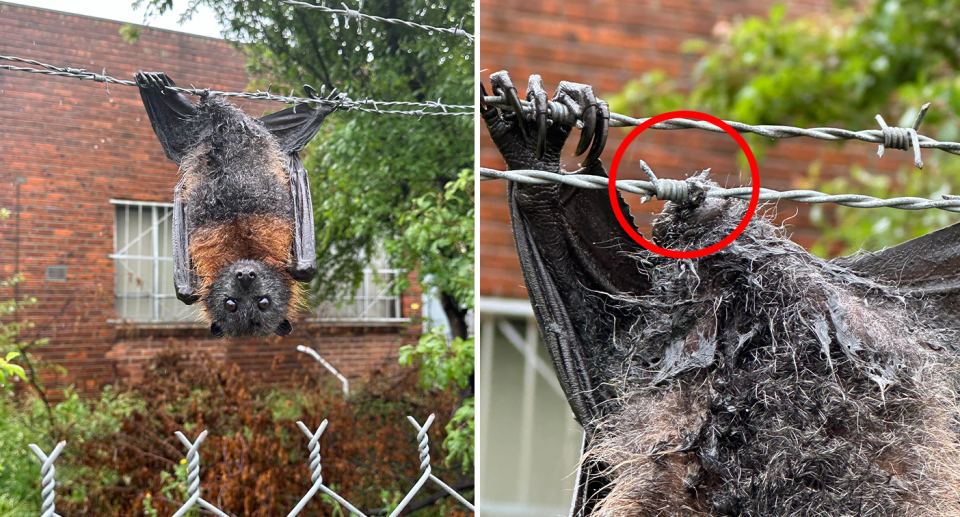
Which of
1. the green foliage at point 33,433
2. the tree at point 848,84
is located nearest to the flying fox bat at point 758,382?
the green foliage at point 33,433

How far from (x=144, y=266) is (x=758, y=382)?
0.78 meters

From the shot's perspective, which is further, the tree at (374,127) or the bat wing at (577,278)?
the tree at (374,127)

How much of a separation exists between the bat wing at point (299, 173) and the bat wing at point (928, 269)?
64 centimetres

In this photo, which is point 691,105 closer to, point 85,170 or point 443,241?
point 443,241

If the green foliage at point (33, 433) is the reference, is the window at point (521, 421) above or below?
below

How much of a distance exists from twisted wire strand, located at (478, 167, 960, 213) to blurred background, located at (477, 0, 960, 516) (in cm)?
127

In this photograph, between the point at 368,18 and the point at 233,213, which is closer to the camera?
the point at 233,213

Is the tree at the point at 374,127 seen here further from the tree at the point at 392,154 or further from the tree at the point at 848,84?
the tree at the point at 848,84

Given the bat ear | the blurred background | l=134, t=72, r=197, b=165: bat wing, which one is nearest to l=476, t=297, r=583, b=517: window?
the blurred background

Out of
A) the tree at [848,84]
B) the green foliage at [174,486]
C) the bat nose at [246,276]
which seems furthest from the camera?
the tree at [848,84]

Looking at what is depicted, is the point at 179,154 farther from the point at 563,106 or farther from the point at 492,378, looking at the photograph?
the point at 492,378

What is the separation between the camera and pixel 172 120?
763 millimetres

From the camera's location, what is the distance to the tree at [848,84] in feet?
6.01

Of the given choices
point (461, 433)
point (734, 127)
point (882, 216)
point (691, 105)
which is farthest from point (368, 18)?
point (882, 216)
